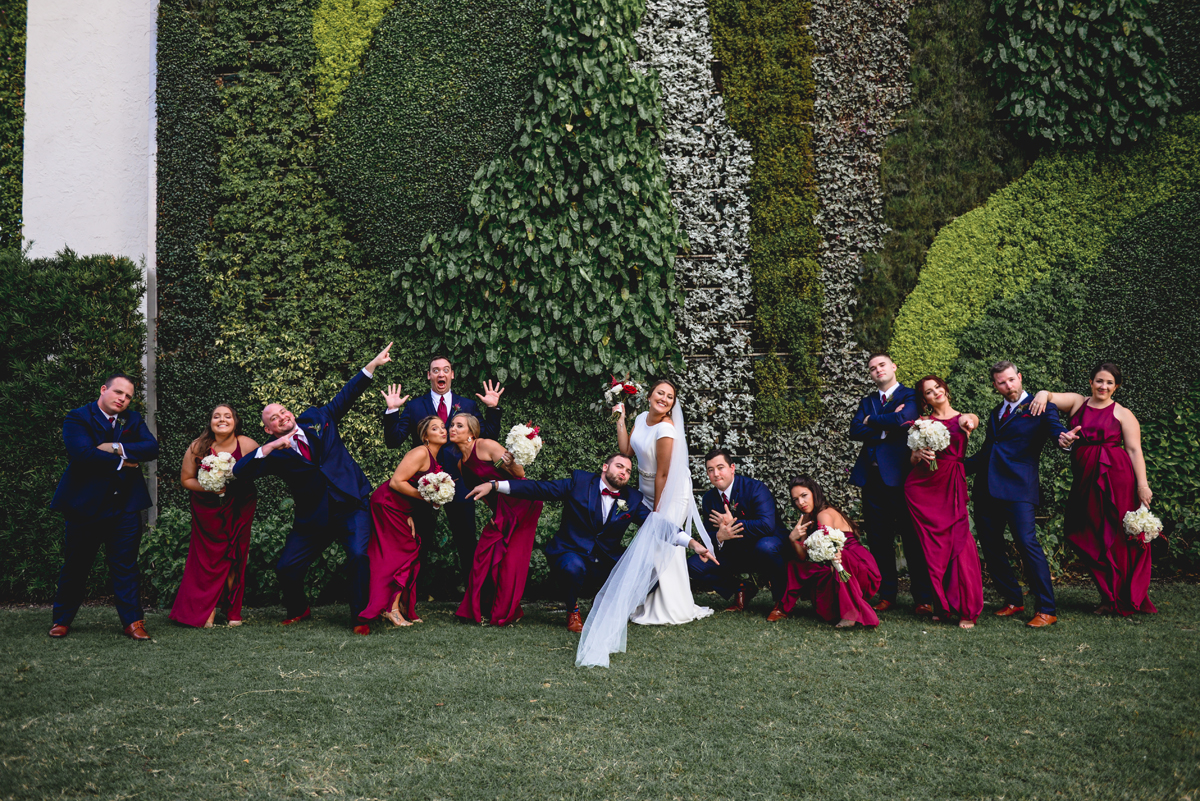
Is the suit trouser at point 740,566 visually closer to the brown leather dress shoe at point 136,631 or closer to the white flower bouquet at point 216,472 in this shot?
the white flower bouquet at point 216,472

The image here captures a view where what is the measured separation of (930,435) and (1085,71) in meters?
4.98

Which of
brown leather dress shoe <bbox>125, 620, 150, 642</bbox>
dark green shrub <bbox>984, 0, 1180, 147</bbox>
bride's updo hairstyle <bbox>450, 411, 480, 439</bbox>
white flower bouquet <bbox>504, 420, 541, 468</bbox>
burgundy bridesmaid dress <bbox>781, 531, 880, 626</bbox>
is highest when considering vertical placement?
dark green shrub <bbox>984, 0, 1180, 147</bbox>

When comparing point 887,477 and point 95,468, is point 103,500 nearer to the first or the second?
point 95,468

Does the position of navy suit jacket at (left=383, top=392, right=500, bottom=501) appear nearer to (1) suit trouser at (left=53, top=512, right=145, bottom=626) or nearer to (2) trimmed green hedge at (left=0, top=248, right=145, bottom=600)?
(1) suit trouser at (left=53, top=512, right=145, bottom=626)

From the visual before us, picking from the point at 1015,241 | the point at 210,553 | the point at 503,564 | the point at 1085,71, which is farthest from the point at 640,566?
the point at 1085,71

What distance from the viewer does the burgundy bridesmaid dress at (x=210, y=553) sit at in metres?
6.28

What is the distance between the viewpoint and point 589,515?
20.9 feet

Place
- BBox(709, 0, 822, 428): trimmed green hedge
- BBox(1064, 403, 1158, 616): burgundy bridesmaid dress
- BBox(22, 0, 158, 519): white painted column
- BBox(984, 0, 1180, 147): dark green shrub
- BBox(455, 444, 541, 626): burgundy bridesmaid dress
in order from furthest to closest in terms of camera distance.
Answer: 1. BBox(22, 0, 158, 519): white painted column
2. BBox(709, 0, 822, 428): trimmed green hedge
3. BBox(984, 0, 1180, 147): dark green shrub
4. BBox(455, 444, 541, 626): burgundy bridesmaid dress
5. BBox(1064, 403, 1158, 616): burgundy bridesmaid dress

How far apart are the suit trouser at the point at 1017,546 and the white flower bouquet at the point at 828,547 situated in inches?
48.5

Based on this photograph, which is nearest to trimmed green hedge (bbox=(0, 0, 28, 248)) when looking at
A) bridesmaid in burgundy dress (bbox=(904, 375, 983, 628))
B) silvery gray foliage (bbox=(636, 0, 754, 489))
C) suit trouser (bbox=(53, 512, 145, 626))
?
suit trouser (bbox=(53, 512, 145, 626))

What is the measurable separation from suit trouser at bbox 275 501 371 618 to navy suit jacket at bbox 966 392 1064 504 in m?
5.07

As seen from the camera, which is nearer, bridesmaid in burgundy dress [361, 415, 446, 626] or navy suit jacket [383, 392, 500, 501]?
bridesmaid in burgundy dress [361, 415, 446, 626]

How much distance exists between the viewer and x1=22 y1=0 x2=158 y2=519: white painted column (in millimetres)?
8625

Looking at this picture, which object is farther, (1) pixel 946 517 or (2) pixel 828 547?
(1) pixel 946 517
